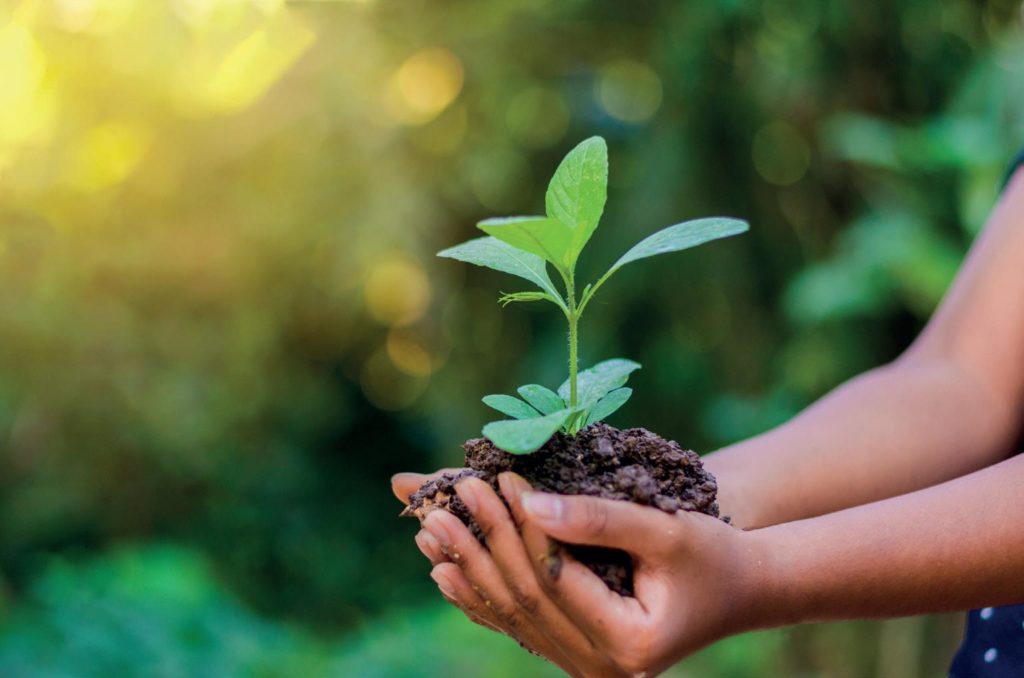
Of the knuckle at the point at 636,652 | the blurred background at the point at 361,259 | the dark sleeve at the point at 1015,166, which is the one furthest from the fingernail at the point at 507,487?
the blurred background at the point at 361,259

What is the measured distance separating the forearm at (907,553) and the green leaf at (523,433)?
16 cm

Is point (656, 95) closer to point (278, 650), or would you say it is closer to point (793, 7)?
point (793, 7)

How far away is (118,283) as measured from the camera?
2.65 metres

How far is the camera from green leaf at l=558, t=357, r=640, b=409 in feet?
2.09

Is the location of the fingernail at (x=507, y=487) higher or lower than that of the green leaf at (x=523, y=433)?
lower

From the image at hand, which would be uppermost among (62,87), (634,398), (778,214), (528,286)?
A: (62,87)

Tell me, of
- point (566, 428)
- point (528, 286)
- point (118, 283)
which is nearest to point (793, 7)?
point (528, 286)

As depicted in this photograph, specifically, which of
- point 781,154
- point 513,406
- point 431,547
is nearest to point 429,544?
point 431,547

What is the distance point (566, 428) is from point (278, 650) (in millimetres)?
2129

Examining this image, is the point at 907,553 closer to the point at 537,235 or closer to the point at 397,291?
the point at 537,235

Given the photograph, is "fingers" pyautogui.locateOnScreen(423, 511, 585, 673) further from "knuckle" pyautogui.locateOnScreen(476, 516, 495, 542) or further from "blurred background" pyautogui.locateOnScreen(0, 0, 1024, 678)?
"blurred background" pyautogui.locateOnScreen(0, 0, 1024, 678)

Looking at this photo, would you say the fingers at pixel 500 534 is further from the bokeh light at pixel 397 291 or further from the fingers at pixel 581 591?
the bokeh light at pixel 397 291

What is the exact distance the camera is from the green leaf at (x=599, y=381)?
2.09 feet

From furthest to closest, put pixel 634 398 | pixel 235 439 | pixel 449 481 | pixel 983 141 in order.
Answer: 1. pixel 235 439
2. pixel 634 398
3. pixel 983 141
4. pixel 449 481
